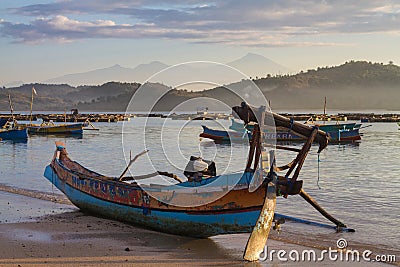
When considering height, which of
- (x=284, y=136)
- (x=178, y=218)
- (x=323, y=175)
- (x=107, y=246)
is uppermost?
(x=284, y=136)

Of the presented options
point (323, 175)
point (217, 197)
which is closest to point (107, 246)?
point (217, 197)

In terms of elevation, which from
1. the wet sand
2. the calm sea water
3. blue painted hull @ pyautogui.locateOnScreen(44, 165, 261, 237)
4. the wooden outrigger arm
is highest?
the wooden outrigger arm

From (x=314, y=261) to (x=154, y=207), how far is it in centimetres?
320

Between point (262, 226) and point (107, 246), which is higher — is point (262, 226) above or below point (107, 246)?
above

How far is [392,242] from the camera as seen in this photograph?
39.2ft

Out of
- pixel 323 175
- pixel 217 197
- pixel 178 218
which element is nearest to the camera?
pixel 217 197

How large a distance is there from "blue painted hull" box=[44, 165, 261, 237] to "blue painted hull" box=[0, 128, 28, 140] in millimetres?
32216

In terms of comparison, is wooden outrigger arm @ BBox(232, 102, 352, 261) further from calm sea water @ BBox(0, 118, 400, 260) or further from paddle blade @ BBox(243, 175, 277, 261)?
calm sea water @ BBox(0, 118, 400, 260)

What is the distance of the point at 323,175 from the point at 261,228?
1495 cm

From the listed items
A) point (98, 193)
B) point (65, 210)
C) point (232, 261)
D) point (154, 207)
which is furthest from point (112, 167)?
point (232, 261)

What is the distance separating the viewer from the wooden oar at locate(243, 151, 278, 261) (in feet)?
30.9

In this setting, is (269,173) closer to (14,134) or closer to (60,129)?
(14,134)

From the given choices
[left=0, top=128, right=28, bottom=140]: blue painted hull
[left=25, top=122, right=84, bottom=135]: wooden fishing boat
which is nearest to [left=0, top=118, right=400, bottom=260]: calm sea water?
[left=0, top=128, right=28, bottom=140]: blue painted hull

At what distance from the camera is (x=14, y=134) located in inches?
1724
